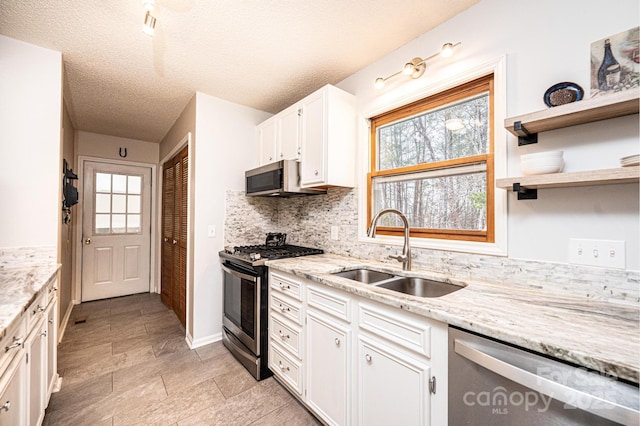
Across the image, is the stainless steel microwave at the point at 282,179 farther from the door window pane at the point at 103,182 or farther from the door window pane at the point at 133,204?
the door window pane at the point at 103,182

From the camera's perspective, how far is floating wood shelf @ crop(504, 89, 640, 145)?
1.02 metres

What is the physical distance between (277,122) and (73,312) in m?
3.65

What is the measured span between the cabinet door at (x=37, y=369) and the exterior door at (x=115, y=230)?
9.61ft

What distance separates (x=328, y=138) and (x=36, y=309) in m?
2.03

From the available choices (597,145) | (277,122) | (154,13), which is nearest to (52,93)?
(154,13)

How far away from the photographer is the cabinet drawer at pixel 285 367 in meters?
1.80

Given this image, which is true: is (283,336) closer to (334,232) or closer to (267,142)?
(334,232)

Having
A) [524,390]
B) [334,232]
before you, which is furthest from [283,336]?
[524,390]

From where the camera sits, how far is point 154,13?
1632 mm

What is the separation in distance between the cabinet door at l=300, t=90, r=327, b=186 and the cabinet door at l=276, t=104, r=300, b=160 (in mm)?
84

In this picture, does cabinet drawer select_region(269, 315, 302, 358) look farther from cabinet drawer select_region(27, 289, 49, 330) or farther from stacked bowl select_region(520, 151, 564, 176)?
stacked bowl select_region(520, 151, 564, 176)

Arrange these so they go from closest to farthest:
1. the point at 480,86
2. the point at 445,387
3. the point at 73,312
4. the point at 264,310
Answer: the point at 445,387, the point at 480,86, the point at 264,310, the point at 73,312

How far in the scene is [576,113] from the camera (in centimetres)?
112

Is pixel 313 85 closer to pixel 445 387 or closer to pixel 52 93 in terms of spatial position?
A: pixel 52 93
